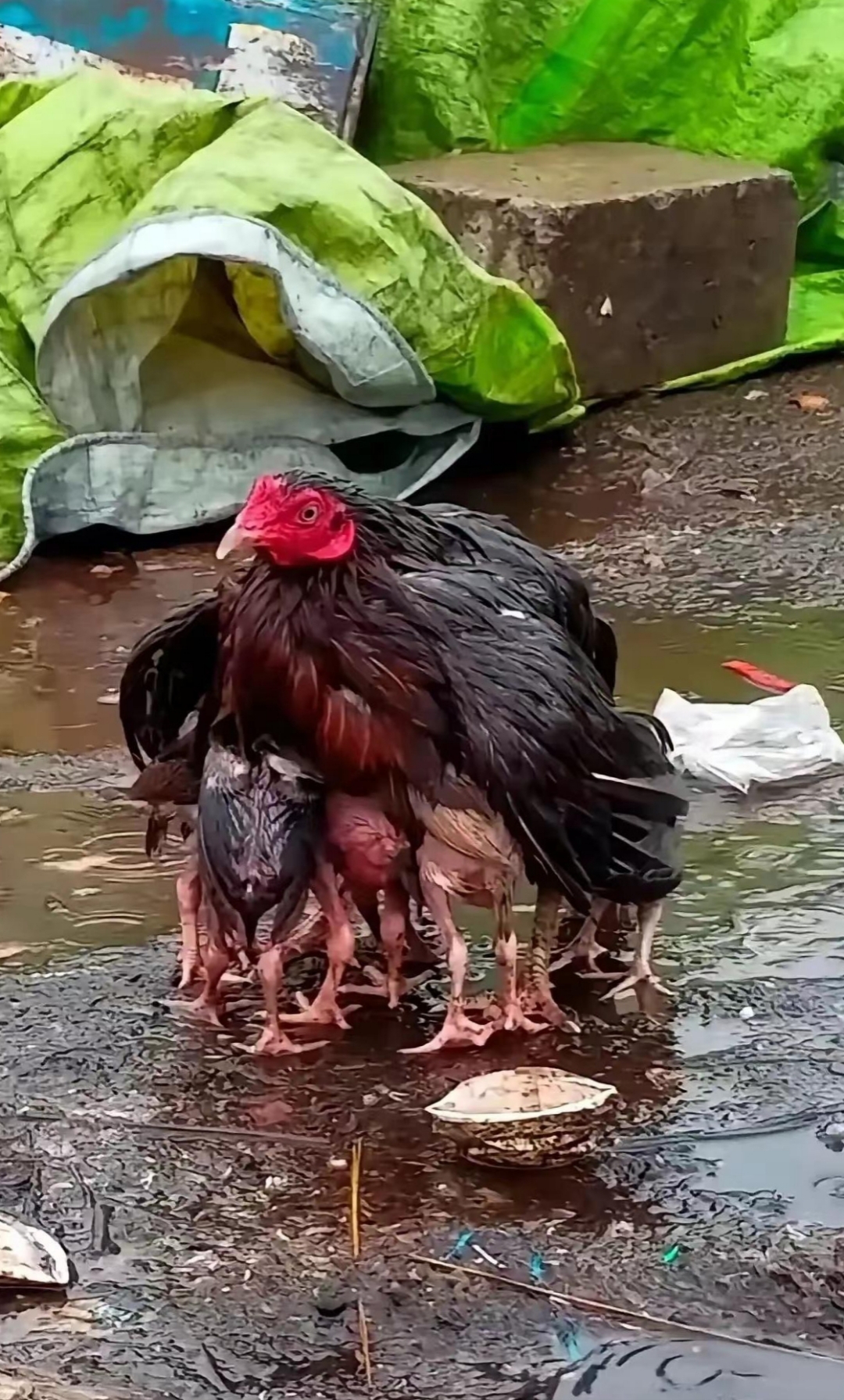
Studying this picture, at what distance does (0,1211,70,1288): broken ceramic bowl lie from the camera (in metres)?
2.47

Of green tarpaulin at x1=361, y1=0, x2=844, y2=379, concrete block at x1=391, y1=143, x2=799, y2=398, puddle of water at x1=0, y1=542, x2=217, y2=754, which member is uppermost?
green tarpaulin at x1=361, y1=0, x2=844, y2=379

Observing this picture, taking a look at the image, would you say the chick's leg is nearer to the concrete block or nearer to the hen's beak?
the hen's beak

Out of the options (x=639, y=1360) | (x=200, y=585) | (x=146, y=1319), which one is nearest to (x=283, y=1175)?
(x=146, y=1319)

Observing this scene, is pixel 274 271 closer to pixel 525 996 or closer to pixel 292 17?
pixel 292 17

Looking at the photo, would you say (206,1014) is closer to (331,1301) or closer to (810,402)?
(331,1301)

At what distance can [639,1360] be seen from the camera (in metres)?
2.34

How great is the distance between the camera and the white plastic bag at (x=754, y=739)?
4.13m

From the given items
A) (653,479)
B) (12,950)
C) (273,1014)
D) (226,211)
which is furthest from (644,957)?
(653,479)

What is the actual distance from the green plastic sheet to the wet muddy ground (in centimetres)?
187

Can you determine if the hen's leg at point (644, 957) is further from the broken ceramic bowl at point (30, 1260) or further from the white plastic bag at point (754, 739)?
the broken ceramic bowl at point (30, 1260)

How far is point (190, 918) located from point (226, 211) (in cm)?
303

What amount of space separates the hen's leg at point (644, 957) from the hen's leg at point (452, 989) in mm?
286

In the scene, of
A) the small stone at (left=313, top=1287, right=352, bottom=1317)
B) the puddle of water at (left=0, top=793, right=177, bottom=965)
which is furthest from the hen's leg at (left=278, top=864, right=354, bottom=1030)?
the small stone at (left=313, top=1287, right=352, bottom=1317)

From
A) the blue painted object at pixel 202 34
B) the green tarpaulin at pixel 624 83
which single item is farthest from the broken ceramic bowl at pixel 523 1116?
the blue painted object at pixel 202 34
